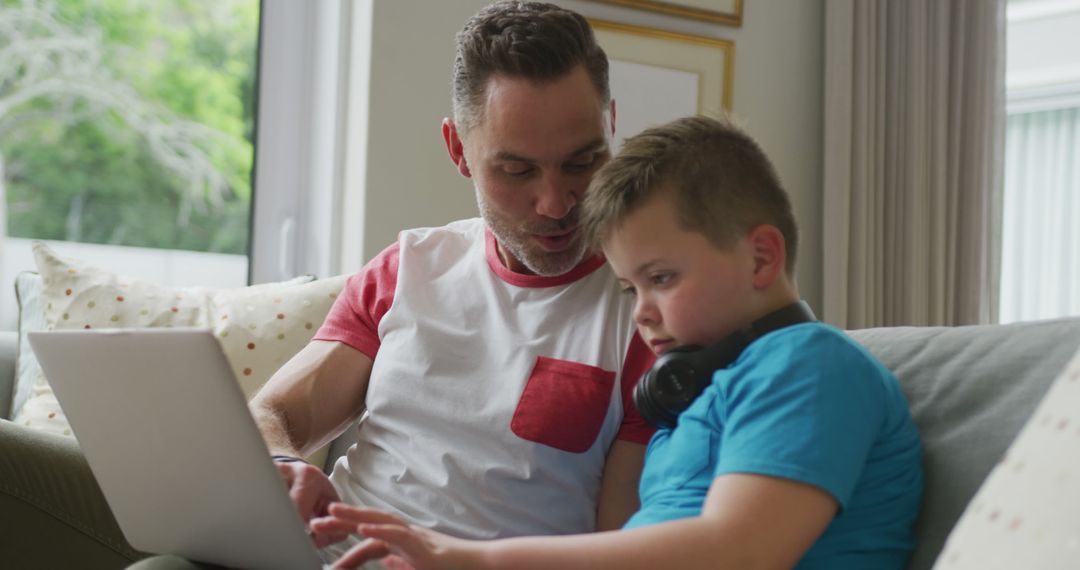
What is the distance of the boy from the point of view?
2.98 ft

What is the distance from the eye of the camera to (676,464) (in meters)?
1.07

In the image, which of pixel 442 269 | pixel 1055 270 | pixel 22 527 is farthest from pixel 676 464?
pixel 1055 270

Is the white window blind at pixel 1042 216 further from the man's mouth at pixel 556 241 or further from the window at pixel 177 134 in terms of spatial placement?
the man's mouth at pixel 556 241

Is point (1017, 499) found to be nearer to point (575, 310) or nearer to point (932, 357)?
point (932, 357)

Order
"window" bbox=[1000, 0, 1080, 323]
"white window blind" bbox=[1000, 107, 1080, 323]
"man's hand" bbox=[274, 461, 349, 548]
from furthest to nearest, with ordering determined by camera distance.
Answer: "white window blind" bbox=[1000, 107, 1080, 323]
"window" bbox=[1000, 0, 1080, 323]
"man's hand" bbox=[274, 461, 349, 548]

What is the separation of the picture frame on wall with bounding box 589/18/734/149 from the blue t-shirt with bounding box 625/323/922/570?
188cm

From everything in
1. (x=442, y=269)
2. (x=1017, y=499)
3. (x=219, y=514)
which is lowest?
(x=219, y=514)

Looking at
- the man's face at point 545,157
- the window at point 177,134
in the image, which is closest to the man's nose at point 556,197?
the man's face at point 545,157

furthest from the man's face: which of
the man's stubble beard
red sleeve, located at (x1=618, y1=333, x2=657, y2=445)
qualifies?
red sleeve, located at (x1=618, y1=333, x2=657, y2=445)

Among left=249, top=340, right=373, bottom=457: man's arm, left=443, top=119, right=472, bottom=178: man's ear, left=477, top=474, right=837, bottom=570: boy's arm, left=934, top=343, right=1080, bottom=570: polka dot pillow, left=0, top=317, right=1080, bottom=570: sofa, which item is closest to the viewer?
left=934, top=343, right=1080, bottom=570: polka dot pillow

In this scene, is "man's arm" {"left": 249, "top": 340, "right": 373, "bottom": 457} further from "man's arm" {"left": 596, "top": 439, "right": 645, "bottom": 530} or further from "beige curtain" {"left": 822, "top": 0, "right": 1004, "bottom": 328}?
"beige curtain" {"left": 822, "top": 0, "right": 1004, "bottom": 328}

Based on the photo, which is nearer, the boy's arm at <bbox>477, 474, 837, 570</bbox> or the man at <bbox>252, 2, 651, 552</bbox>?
the boy's arm at <bbox>477, 474, 837, 570</bbox>

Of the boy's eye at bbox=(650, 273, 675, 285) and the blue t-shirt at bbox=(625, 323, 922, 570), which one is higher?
the boy's eye at bbox=(650, 273, 675, 285)

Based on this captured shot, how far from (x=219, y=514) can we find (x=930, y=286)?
2.75 meters
